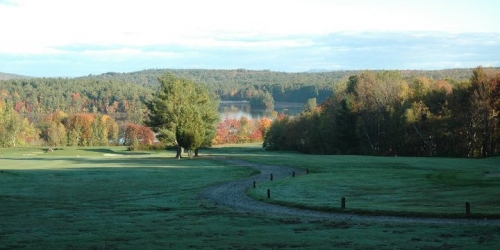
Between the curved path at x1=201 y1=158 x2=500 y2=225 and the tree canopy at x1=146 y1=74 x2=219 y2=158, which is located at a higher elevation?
the tree canopy at x1=146 y1=74 x2=219 y2=158

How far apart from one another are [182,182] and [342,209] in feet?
56.9

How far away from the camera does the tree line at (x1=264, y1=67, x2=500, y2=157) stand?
7362cm

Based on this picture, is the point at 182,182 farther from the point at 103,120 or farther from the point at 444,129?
the point at 103,120

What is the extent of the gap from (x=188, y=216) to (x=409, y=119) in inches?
2238

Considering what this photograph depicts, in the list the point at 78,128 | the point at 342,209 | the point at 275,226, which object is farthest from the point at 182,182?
the point at 78,128

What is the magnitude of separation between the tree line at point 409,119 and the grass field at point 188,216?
1095 inches

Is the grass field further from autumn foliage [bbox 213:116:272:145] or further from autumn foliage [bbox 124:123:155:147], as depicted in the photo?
autumn foliage [bbox 213:116:272:145]

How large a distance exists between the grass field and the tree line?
27.8 metres

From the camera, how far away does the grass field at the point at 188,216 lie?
→ 59.1 feet

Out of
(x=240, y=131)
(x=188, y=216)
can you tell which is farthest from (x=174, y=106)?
(x=240, y=131)

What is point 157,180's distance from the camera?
141ft

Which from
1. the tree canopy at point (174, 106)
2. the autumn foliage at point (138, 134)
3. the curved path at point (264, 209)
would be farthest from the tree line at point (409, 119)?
the autumn foliage at point (138, 134)

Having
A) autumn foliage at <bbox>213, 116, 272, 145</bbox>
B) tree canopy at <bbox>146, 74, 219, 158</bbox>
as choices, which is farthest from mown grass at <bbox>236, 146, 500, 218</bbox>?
autumn foliage at <bbox>213, 116, 272, 145</bbox>

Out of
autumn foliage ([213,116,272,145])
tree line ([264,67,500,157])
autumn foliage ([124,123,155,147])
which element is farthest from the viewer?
autumn foliage ([213,116,272,145])
